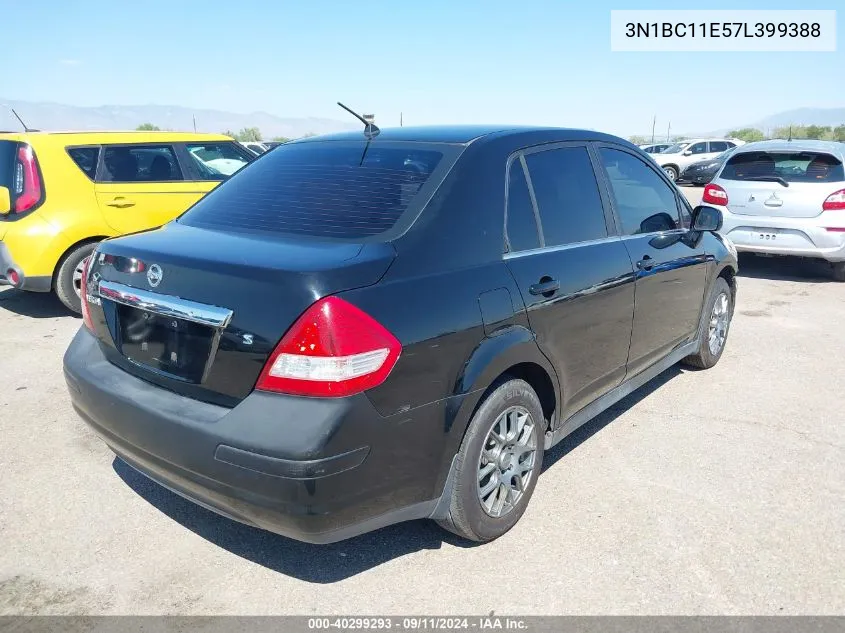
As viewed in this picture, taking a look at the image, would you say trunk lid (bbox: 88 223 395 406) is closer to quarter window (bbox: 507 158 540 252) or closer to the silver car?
quarter window (bbox: 507 158 540 252)

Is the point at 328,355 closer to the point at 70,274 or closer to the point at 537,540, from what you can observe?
the point at 537,540

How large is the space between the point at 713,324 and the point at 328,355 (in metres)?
3.96

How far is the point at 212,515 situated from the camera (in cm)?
317

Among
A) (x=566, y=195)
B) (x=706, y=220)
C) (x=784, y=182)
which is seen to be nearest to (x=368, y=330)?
(x=566, y=195)

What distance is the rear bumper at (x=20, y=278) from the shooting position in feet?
20.3

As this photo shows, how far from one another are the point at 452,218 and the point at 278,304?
2.73 feet

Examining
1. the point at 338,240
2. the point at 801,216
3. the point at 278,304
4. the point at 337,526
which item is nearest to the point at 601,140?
the point at 338,240

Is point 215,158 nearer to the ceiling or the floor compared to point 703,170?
nearer to the ceiling

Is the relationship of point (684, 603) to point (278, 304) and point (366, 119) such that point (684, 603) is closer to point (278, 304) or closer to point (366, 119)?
point (278, 304)

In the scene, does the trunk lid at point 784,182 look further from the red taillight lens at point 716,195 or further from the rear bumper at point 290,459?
the rear bumper at point 290,459

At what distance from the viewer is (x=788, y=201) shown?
8016mm

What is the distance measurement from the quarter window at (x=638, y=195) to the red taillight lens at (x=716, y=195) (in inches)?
177

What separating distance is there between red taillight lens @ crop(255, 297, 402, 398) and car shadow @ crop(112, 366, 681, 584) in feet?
3.08

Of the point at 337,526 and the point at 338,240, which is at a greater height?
the point at 338,240
